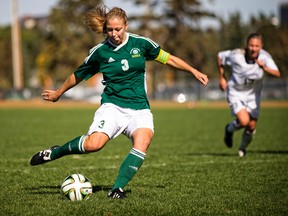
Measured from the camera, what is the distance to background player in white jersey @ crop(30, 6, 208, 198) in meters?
6.48

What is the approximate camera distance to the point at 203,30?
63.2 metres

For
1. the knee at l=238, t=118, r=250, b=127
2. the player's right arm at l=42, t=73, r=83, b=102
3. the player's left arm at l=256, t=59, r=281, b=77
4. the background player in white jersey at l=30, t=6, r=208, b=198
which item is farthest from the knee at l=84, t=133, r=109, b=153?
the knee at l=238, t=118, r=250, b=127

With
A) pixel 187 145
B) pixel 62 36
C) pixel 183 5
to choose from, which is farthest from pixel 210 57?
pixel 187 145

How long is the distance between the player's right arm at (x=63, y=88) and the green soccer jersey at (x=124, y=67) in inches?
3.3

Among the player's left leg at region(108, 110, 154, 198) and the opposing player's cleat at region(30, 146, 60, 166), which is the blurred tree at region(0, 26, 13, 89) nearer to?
the opposing player's cleat at region(30, 146, 60, 166)

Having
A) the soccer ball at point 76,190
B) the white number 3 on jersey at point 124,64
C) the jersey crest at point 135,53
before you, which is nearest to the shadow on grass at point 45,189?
the soccer ball at point 76,190

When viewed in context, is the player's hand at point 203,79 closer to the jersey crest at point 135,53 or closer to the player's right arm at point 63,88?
the jersey crest at point 135,53

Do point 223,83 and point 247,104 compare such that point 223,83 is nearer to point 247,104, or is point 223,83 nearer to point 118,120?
point 247,104

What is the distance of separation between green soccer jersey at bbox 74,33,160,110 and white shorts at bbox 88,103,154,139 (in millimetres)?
67

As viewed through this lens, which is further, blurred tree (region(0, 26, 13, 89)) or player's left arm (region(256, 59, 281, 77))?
blurred tree (region(0, 26, 13, 89))

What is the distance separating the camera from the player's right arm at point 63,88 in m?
6.86

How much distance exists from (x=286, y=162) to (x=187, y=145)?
4032 mm

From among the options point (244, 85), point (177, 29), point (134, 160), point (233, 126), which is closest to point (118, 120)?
point (134, 160)

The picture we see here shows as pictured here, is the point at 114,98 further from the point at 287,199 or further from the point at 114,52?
the point at 287,199
